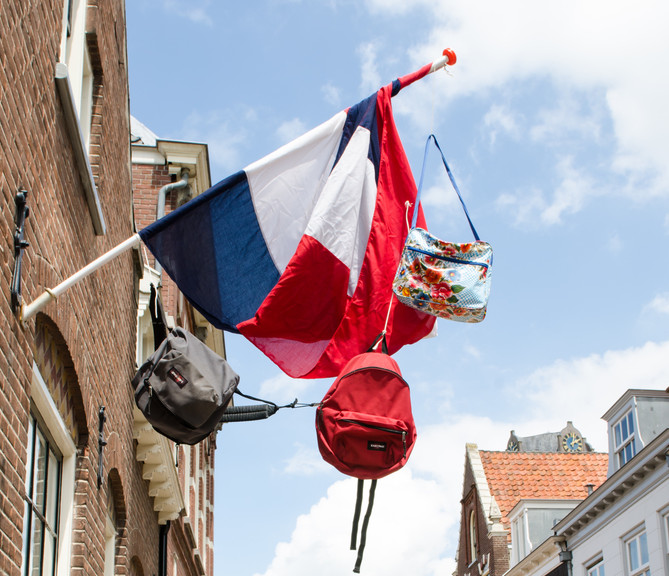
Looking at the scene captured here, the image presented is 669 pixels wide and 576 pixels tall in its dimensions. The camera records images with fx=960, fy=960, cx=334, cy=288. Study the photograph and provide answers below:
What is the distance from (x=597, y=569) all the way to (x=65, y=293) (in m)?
21.9

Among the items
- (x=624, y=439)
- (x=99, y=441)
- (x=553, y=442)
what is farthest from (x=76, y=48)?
(x=553, y=442)

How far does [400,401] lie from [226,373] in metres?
1.26

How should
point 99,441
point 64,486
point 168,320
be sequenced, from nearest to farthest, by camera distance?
point 64,486 → point 99,441 → point 168,320

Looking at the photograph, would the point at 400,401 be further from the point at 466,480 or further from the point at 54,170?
the point at 466,480

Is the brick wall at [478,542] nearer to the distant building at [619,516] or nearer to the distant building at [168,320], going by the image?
the distant building at [619,516]

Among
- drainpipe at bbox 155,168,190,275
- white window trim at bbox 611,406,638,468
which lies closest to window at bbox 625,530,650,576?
white window trim at bbox 611,406,638,468

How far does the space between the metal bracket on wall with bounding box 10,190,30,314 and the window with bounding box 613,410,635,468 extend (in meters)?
20.2

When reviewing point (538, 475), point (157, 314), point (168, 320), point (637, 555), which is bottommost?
point (637, 555)

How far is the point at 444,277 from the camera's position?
7152 mm

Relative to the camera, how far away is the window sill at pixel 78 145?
19.6 feet

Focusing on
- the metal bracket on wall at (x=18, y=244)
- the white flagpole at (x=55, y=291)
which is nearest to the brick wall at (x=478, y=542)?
the white flagpole at (x=55, y=291)

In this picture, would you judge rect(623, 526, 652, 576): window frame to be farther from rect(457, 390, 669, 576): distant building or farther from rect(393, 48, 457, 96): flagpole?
rect(393, 48, 457, 96): flagpole

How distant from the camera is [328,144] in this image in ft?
24.3

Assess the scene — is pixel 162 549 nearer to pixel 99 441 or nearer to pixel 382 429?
pixel 99 441
